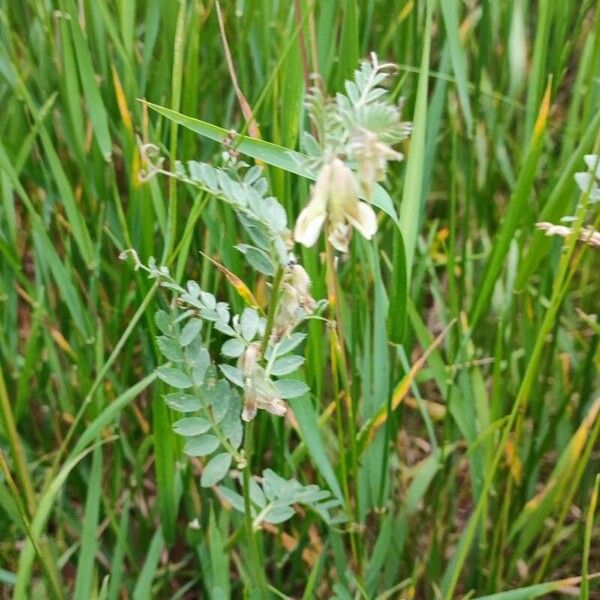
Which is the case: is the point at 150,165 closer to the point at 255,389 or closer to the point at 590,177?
the point at 255,389

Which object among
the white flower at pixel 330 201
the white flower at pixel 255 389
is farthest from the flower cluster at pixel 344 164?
the white flower at pixel 255 389

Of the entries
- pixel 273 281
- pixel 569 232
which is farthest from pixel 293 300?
pixel 569 232

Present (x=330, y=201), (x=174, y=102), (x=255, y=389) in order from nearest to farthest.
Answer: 1. (x=330, y=201)
2. (x=255, y=389)
3. (x=174, y=102)

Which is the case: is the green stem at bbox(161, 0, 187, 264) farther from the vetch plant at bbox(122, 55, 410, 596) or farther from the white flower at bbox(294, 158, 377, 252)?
the white flower at bbox(294, 158, 377, 252)

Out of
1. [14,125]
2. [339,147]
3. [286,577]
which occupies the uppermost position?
[339,147]

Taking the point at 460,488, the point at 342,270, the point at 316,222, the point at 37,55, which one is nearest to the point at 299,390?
the point at 316,222

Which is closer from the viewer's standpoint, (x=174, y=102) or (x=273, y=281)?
(x=273, y=281)

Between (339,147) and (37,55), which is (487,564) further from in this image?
(37,55)

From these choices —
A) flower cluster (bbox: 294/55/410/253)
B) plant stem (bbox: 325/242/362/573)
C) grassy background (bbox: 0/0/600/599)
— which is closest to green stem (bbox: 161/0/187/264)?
grassy background (bbox: 0/0/600/599)

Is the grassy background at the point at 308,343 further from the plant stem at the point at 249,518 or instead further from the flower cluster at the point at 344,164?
the flower cluster at the point at 344,164
